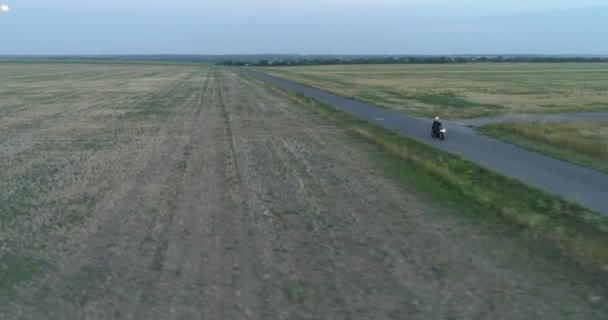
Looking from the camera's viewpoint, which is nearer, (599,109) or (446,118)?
(446,118)

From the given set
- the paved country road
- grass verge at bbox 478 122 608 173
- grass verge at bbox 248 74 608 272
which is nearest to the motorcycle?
grass verge at bbox 478 122 608 173

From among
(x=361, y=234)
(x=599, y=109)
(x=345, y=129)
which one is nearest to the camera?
(x=361, y=234)

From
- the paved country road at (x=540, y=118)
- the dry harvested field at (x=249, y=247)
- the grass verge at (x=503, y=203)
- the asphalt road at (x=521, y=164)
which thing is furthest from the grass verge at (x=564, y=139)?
the dry harvested field at (x=249, y=247)

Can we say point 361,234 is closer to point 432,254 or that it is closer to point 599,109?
point 432,254

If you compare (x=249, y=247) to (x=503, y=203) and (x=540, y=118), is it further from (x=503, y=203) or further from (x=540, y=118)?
(x=540, y=118)

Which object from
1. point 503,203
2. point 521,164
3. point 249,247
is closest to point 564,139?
point 521,164

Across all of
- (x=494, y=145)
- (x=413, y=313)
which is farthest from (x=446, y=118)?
(x=413, y=313)

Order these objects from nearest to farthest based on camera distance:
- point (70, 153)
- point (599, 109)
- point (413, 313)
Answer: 1. point (413, 313)
2. point (70, 153)
3. point (599, 109)
